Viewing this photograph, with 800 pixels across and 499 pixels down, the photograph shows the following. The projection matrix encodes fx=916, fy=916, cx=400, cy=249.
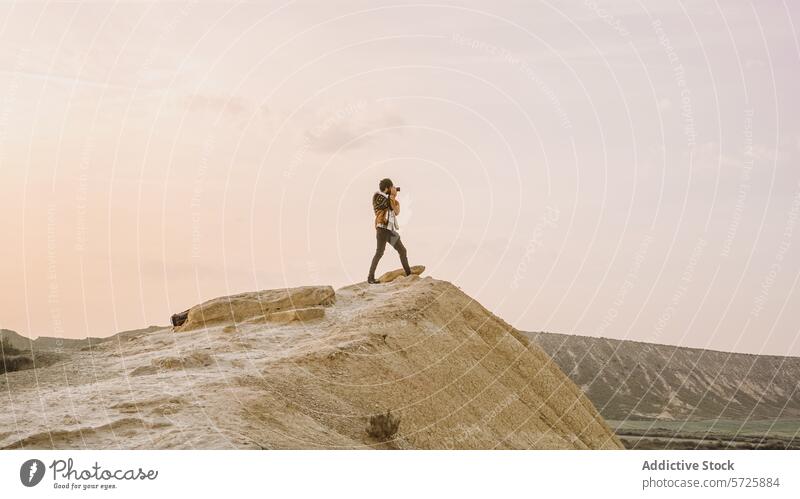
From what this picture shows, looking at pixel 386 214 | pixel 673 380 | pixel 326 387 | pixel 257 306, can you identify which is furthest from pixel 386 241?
pixel 673 380

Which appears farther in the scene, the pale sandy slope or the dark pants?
the dark pants

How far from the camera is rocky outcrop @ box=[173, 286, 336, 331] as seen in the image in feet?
80.4

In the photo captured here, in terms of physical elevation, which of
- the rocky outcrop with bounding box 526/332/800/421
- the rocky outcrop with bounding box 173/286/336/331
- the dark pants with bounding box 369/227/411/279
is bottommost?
the rocky outcrop with bounding box 173/286/336/331

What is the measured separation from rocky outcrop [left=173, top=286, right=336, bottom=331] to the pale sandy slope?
590mm

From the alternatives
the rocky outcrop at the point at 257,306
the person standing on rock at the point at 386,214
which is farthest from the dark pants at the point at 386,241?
the rocky outcrop at the point at 257,306

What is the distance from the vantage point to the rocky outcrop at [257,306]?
80.4 feet

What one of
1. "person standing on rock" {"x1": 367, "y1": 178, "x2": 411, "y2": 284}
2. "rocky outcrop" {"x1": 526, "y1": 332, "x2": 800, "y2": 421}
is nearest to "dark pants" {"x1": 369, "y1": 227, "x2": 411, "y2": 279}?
"person standing on rock" {"x1": 367, "y1": 178, "x2": 411, "y2": 284}

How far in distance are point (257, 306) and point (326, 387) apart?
6.83m

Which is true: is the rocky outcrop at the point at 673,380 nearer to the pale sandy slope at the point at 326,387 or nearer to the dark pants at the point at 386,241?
the dark pants at the point at 386,241

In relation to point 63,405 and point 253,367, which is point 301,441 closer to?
point 253,367

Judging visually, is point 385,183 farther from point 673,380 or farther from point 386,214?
point 673,380

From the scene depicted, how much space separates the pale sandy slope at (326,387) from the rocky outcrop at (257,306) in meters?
0.59

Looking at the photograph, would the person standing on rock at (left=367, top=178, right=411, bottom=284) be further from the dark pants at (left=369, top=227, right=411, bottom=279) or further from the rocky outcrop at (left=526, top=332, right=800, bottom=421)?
the rocky outcrop at (left=526, top=332, right=800, bottom=421)

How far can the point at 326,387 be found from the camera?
18.6m
